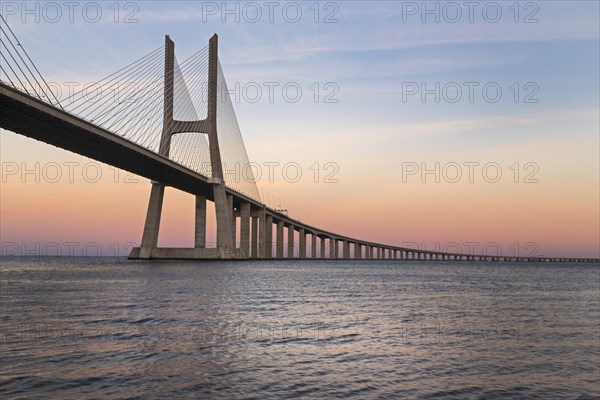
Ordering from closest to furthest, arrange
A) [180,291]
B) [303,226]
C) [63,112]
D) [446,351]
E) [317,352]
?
[317,352] → [446,351] → [180,291] → [63,112] → [303,226]

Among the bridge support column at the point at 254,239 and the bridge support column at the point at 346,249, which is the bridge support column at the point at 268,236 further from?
the bridge support column at the point at 346,249

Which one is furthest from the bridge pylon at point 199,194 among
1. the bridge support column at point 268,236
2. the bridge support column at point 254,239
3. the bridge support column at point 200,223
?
the bridge support column at point 268,236

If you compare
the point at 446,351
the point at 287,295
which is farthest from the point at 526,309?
the point at 446,351

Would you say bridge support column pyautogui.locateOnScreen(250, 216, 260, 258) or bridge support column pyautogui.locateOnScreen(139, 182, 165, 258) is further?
bridge support column pyautogui.locateOnScreen(250, 216, 260, 258)

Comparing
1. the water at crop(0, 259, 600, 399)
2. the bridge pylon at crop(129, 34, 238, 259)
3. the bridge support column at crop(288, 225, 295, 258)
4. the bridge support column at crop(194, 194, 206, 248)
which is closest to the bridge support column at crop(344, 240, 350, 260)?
the bridge support column at crop(288, 225, 295, 258)

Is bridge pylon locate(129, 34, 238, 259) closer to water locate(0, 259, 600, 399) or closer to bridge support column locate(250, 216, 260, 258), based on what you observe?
bridge support column locate(250, 216, 260, 258)

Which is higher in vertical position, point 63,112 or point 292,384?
point 63,112

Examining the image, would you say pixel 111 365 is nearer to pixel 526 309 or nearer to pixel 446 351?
pixel 446 351

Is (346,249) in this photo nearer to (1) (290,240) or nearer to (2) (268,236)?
(1) (290,240)
